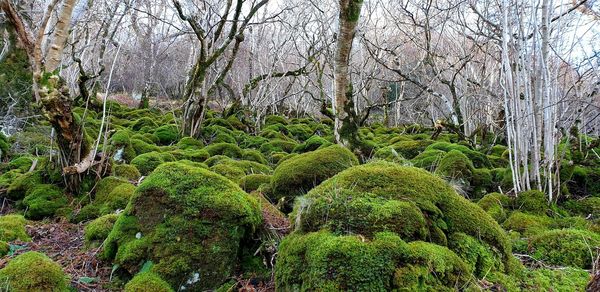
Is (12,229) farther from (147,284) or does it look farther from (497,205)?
(497,205)

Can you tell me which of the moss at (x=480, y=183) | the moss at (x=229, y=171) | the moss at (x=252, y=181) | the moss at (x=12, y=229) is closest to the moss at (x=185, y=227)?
the moss at (x=12, y=229)

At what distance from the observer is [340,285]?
7.04 feet

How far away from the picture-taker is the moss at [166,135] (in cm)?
997

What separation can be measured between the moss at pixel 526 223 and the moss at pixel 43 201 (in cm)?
479

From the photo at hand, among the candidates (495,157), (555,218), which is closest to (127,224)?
(555,218)

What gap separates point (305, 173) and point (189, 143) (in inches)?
221

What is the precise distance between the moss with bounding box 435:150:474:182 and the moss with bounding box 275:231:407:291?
3856mm

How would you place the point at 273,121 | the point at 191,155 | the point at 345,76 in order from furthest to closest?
the point at 273,121 < the point at 191,155 < the point at 345,76

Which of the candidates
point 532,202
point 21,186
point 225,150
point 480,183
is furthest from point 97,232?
point 480,183

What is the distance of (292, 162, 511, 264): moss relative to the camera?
8.86 feet

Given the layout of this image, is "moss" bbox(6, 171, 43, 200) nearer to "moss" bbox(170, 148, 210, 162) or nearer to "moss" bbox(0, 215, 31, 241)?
"moss" bbox(0, 215, 31, 241)

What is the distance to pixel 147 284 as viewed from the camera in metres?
2.79

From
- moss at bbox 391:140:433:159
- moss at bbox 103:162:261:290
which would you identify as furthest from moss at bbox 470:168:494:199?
moss at bbox 103:162:261:290

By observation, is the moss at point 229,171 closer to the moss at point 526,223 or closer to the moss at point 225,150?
the moss at point 225,150
